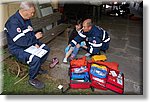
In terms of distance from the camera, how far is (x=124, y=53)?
4.42 m

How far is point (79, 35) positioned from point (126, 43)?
1580 mm

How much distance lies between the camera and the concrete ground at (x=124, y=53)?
3.34 meters

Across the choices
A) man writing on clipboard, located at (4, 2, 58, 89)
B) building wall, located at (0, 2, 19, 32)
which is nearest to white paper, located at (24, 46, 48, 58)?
man writing on clipboard, located at (4, 2, 58, 89)

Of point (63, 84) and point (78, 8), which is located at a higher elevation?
point (78, 8)

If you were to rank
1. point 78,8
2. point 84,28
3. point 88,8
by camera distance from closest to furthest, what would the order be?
point 84,28, point 78,8, point 88,8

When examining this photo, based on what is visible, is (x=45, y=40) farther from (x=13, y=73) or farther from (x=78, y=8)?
(x=78, y=8)

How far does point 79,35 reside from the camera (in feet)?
13.0

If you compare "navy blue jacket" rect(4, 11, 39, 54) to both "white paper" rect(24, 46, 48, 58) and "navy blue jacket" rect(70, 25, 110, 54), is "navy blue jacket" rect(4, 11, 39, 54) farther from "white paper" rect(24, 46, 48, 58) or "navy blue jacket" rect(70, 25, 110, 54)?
"navy blue jacket" rect(70, 25, 110, 54)

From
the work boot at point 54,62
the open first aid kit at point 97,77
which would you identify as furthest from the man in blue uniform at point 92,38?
the open first aid kit at point 97,77

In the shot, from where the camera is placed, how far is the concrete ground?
11.0 feet

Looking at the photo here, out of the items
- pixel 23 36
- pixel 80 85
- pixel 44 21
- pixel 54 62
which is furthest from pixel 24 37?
pixel 44 21

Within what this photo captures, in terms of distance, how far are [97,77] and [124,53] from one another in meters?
1.61

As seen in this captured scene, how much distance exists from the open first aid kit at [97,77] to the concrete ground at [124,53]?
0.40ft

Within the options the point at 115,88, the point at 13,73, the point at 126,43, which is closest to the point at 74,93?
the point at 115,88
